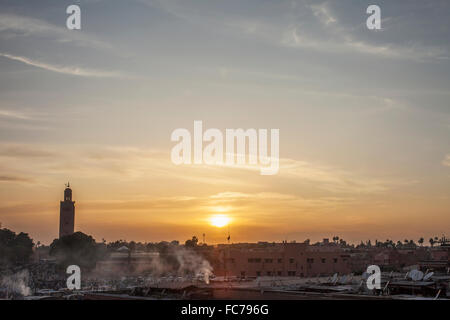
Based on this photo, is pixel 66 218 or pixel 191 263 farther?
pixel 66 218

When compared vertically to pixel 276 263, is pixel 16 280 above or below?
below

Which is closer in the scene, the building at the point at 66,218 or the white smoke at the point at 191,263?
the white smoke at the point at 191,263

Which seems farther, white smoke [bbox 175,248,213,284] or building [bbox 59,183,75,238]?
building [bbox 59,183,75,238]

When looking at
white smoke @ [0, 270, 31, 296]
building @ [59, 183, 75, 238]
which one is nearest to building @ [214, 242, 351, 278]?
white smoke @ [0, 270, 31, 296]

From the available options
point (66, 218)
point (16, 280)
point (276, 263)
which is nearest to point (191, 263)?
point (276, 263)

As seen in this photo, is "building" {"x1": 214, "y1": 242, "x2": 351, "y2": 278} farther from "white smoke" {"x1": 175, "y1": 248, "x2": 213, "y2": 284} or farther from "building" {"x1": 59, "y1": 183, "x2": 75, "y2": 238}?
"building" {"x1": 59, "y1": 183, "x2": 75, "y2": 238}

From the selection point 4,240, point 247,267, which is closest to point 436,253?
point 247,267

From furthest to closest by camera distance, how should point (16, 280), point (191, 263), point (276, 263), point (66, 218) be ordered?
point (66, 218) → point (191, 263) → point (16, 280) → point (276, 263)

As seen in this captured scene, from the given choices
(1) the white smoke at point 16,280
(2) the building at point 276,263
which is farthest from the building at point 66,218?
(2) the building at point 276,263

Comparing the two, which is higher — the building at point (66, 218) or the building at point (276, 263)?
the building at point (66, 218)

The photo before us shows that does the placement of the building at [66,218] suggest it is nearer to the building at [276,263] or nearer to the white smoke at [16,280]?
the white smoke at [16,280]

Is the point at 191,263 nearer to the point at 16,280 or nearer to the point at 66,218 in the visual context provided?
the point at 16,280
